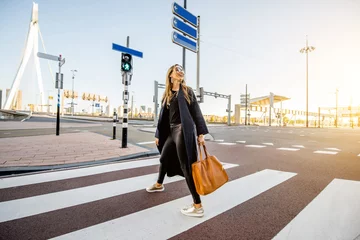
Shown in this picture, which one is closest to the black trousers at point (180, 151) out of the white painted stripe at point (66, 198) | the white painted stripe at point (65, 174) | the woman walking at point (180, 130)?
the woman walking at point (180, 130)

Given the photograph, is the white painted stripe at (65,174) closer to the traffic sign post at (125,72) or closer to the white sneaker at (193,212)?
the traffic sign post at (125,72)

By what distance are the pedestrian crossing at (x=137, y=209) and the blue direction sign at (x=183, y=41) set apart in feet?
20.4

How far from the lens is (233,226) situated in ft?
6.48

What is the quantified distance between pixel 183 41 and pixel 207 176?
7.36m

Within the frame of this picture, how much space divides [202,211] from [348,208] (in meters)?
1.80

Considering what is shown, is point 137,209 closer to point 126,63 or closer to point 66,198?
point 66,198

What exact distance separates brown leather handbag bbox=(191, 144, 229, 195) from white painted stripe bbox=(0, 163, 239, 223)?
1.31 m

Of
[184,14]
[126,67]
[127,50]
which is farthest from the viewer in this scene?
[184,14]

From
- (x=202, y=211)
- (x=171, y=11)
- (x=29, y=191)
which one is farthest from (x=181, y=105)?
(x=171, y=11)

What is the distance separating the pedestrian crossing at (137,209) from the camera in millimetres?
1854

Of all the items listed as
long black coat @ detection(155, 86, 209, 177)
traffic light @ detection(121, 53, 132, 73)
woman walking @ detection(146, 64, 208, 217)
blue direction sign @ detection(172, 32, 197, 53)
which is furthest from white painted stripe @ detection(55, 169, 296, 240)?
blue direction sign @ detection(172, 32, 197, 53)

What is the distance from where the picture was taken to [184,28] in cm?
835

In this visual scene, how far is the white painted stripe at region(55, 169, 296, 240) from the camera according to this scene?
1815 millimetres

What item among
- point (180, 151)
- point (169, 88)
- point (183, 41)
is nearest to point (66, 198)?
point (180, 151)
